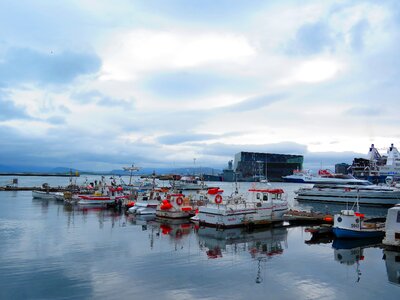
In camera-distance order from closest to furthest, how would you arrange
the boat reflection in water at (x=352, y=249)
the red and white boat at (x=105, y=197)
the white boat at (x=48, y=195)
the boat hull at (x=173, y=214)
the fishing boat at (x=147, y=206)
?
the boat reflection in water at (x=352, y=249) → the boat hull at (x=173, y=214) → the fishing boat at (x=147, y=206) → the red and white boat at (x=105, y=197) → the white boat at (x=48, y=195)

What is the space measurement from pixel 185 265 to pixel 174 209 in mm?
18860

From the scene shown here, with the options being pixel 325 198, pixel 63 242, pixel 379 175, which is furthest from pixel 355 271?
pixel 379 175

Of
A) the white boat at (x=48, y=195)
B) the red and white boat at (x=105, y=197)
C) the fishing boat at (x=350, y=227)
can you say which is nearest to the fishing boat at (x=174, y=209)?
the red and white boat at (x=105, y=197)

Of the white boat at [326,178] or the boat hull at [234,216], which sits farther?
the white boat at [326,178]

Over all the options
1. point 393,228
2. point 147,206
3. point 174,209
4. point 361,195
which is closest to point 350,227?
point 393,228

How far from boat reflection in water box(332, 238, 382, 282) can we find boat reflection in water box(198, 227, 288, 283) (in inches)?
144

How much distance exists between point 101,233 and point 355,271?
760 inches

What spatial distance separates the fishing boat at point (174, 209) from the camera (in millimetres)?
39000

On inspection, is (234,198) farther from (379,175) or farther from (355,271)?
(379,175)

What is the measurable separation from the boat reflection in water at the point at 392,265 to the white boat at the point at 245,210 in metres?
12.5

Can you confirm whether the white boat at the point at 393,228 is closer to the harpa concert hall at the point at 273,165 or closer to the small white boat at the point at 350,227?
the small white boat at the point at 350,227

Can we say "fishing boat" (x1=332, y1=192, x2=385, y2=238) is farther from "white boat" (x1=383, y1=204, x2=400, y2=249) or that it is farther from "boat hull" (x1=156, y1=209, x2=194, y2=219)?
"boat hull" (x1=156, y1=209, x2=194, y2=219)

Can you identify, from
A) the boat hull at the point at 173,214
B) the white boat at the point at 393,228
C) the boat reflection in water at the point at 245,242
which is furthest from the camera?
the boat hull at the point at 173,214

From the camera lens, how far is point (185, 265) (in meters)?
20.6
